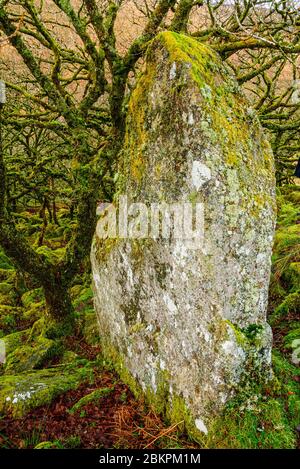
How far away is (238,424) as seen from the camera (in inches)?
121

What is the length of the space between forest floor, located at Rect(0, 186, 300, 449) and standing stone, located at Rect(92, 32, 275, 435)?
205 millimetres

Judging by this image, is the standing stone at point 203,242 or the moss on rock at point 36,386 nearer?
the standing stone at point 203,242

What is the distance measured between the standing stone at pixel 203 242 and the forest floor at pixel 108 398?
0.67ft

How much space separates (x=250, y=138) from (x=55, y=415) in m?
3.66

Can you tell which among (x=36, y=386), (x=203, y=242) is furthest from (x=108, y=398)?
(x=203, y=242)

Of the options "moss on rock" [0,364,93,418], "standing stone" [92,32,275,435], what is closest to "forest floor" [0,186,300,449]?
"moss on rock" [0,364,93,418]

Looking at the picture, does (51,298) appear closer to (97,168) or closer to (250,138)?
(97,168)

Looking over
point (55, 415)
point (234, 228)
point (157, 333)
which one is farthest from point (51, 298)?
point (234, 228)

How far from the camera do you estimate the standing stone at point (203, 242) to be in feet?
10.6

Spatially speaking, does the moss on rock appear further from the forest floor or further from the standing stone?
the standing stone

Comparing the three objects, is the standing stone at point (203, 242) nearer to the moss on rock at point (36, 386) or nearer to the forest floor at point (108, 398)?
the forest floor at point (108, 398)

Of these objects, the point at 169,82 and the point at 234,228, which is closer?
the point at 234,228

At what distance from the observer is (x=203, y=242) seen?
10.7ft

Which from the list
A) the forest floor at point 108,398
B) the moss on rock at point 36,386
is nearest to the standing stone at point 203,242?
the forest floor at point 108,398
